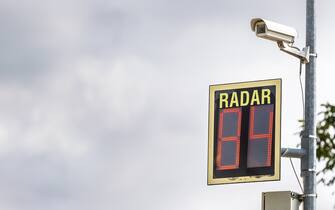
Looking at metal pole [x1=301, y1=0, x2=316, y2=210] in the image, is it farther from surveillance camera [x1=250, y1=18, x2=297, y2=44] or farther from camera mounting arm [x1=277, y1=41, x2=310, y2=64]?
surveillance camera [x1=250, y1=18, x2=297, y2=44]

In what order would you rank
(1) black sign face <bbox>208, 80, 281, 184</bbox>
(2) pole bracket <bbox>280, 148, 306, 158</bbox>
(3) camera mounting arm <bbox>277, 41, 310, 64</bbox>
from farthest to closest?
(3) camera mounting arm <bbox>277, 41, 310, 64</bbox>
(2) pole bracket <bbox>280, 148, 306, 158</bbox>
(1) black sign face <bbox>208, 80, 281, 184</bbox>

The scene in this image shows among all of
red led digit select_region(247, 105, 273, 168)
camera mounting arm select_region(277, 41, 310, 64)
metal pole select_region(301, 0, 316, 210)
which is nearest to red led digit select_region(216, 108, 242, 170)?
red led digit select_region(247, 105, 273, 168)

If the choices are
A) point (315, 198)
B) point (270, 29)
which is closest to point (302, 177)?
point (315, 198)

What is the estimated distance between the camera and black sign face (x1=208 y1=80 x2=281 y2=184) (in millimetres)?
15672

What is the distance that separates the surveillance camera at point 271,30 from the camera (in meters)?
15.8

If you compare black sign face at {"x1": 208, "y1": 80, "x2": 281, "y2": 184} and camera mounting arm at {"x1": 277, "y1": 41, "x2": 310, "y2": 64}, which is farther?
camera mounting arm at {"x1": 277, "y1": 41, "x2": 310, "y2": 64}

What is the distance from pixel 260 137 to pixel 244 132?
0.24 meters

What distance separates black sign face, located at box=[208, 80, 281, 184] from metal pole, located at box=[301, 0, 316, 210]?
437 millimetres

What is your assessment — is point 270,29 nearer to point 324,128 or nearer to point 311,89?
point 311,89

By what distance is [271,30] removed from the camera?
52.0 ft

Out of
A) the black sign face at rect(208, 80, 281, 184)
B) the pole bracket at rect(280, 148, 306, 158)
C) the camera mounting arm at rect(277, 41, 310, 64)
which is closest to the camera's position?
the black sign face at rect(208, 80, 281, 184)

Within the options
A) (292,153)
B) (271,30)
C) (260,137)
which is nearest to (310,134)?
(292,153)

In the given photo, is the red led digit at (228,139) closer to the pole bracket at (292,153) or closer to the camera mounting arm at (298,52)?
the pole bracket at (292,153)

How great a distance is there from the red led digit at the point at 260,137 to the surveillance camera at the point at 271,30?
35.0 inches
